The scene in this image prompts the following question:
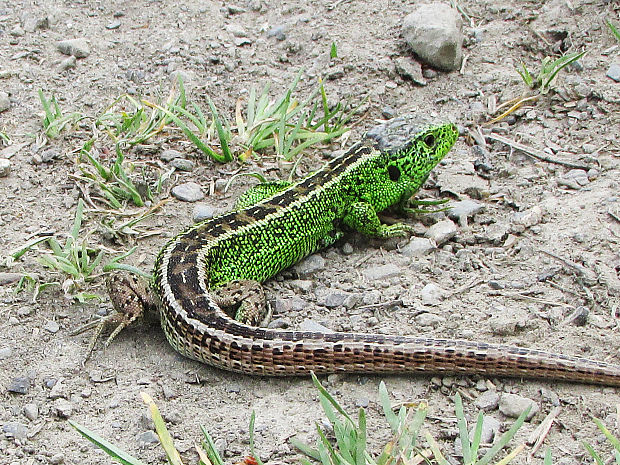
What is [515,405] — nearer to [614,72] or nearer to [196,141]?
[196,141]

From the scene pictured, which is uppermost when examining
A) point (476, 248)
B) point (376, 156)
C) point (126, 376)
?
point (376, 156)

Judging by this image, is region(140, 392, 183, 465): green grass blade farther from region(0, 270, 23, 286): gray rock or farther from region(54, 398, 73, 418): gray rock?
region(0, 270, 23, 286): gray rock

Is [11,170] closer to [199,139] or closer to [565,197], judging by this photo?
[199,139]

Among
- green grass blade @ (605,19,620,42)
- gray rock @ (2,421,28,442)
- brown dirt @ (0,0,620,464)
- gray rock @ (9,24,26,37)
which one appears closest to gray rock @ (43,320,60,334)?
brown dirt @ (0,0,620,464)

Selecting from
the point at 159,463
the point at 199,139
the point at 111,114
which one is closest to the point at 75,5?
the point at 111,114

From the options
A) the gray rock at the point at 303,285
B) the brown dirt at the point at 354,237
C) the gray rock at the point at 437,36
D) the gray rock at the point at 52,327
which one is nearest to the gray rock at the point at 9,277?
the brown dirt at the point at 354,237

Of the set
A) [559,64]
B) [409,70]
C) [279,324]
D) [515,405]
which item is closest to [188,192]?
[279,324]
